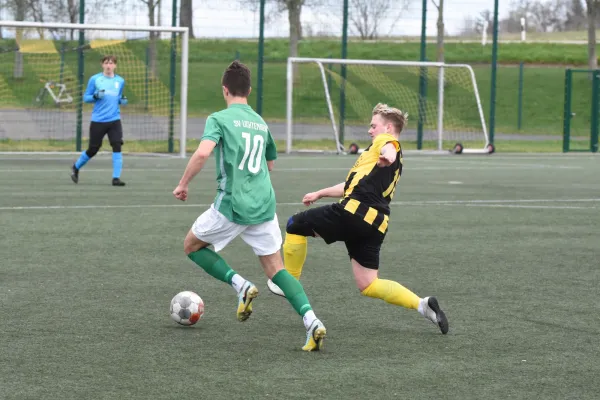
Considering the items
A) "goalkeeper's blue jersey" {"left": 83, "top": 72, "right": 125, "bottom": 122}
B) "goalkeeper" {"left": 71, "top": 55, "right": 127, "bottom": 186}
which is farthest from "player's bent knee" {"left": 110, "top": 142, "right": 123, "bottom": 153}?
"goalkeeper's blue jersey" {"left": 83, "top": 72, "right": 125, "bottom": 122}

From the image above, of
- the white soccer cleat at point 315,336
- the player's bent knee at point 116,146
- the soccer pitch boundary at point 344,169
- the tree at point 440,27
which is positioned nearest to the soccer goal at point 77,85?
the soccer pitch boundary at point 344,169

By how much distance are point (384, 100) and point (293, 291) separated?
22.5 meters

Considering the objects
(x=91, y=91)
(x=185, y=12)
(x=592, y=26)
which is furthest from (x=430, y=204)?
(x=592, y=26)

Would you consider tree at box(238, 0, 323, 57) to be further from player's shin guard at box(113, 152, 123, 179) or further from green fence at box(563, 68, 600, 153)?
player's shin guard at box(113, 152, 123, 179)

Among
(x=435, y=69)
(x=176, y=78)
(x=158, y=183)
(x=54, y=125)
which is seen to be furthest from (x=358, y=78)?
(x=158, y=183)

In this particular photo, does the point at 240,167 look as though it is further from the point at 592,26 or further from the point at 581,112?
the point at 581,112

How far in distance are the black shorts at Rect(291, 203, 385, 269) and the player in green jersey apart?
12.4 inches

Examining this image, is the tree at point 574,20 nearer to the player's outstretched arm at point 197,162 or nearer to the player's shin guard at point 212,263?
the player's shin guard at point 212,263

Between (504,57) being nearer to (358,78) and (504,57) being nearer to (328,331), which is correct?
(358,78)

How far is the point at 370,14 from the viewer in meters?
28.2

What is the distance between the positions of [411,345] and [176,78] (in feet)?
64.2

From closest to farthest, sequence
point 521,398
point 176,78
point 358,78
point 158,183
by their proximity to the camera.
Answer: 1. point 521,398
2. point 158,183
3. point 176,78
4. point 358,78

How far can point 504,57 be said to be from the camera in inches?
2080

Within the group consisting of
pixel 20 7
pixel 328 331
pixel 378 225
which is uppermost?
pixel 20 7
